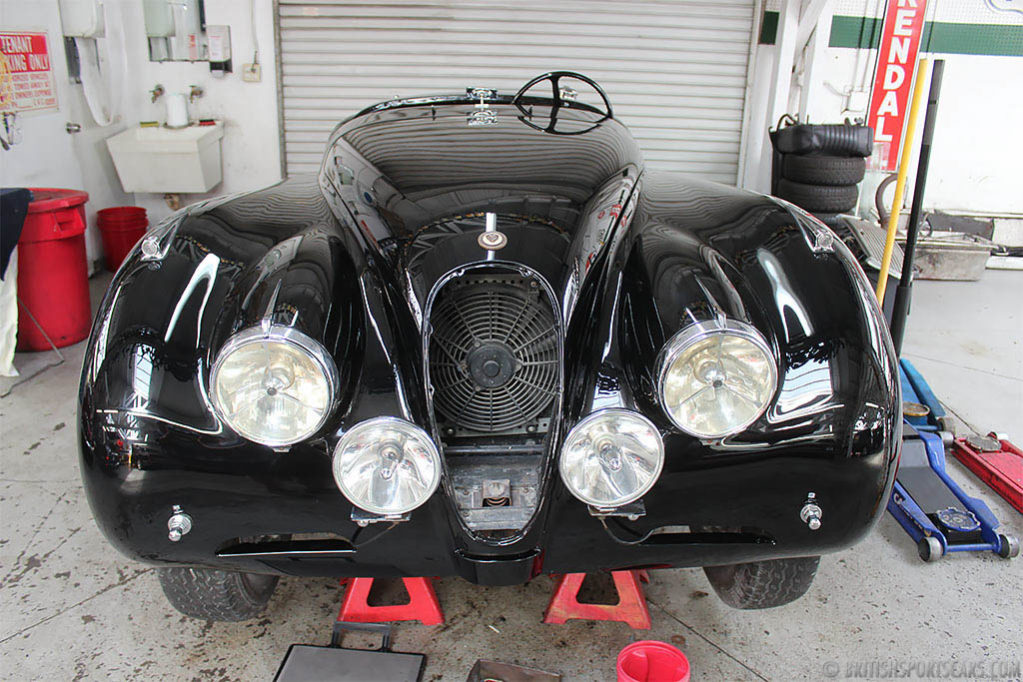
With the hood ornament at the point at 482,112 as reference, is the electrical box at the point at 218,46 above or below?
above

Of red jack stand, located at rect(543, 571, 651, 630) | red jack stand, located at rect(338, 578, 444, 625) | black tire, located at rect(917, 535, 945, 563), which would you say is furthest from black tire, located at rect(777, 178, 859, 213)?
red jack stand, located at rect(338, 578, 444, 625)

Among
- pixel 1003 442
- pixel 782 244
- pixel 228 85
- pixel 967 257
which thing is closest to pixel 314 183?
pixel 782 244

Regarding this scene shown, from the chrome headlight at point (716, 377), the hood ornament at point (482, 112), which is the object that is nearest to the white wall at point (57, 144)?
the hood ornament at point (482, 112)

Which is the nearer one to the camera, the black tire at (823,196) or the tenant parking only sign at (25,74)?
the tenant parking only sign at (25,74)

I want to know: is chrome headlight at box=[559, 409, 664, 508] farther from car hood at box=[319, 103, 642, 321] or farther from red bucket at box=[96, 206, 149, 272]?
red bucket at box=[96, 206, 149, 272]

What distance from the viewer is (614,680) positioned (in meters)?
1.97

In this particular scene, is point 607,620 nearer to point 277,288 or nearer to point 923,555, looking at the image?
point 923,555

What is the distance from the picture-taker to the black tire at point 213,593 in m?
1.97

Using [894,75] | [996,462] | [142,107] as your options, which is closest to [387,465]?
[996,462]

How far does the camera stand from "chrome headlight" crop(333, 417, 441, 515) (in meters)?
1.51

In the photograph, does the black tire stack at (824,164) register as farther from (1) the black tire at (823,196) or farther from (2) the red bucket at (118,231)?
(2) the red bucket at (118,231)

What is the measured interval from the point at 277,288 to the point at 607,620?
131cm

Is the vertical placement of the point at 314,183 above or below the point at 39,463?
above

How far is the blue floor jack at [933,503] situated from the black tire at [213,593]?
211 cm
